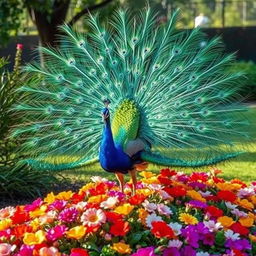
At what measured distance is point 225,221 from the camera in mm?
3822

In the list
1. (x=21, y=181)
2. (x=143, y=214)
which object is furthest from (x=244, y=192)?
(x=21, y=181)

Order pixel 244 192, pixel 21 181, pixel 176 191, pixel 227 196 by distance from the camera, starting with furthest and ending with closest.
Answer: pixel 21 181
pixel 244 192
pixel 227 196
pixel 176 191

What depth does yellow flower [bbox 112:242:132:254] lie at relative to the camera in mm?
3361

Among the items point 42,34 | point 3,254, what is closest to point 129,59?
point 3,254

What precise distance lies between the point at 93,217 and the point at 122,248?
30 centimetres

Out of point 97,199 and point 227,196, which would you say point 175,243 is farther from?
point 227,196

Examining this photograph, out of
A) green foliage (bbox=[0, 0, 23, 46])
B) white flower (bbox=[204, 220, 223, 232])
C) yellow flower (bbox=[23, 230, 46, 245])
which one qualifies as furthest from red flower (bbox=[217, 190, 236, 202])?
green foliage (bbox=[0, 0, 23, 46])

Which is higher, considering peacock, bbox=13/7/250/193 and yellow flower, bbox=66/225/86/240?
peacock, bbox=13/7/250/193

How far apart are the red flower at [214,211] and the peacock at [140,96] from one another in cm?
48

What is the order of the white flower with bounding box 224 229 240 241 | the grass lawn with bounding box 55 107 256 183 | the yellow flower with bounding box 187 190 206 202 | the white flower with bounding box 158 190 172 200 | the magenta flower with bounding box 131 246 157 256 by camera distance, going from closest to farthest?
the magenta flower with bounding box 131 246 157 256, the white flower with bounding box 224 229 240 241, the white flower with bounding box 158 190 172 200, the yellow flower with bounding box 187 190 206 202, the grass lawn with bounding box 55 107 256 183

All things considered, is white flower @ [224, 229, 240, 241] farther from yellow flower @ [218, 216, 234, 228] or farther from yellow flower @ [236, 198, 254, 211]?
yellow flower @ [236, 198, 254, 211]

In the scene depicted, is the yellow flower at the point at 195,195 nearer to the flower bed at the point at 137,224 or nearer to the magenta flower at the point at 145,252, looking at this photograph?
the flower bed at the point at 137,224

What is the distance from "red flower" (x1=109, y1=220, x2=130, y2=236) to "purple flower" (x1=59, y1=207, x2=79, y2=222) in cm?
27

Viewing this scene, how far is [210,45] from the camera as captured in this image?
4.79 metres
